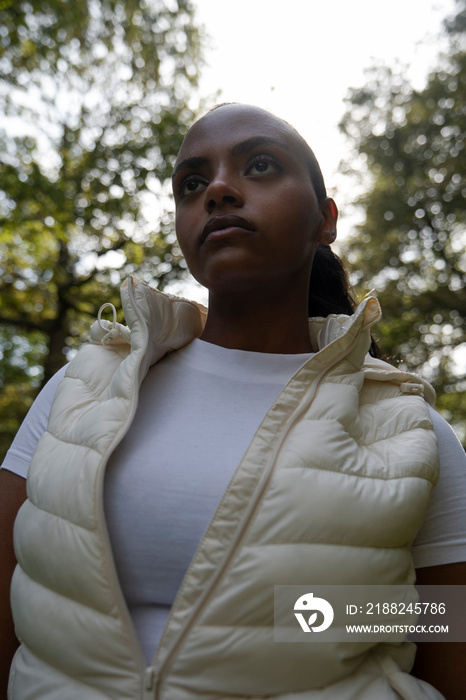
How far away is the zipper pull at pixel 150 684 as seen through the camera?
1.24 metres

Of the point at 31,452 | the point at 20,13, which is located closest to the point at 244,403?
the point at 31,452

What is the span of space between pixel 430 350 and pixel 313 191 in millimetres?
13606

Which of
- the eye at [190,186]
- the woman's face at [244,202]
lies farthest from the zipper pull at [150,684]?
the eye at [190,186]

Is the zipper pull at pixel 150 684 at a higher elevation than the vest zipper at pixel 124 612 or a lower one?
lower

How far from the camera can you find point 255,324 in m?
2.02

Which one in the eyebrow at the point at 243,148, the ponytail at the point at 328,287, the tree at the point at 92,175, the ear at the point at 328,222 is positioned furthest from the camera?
the tree at the point at 92,175

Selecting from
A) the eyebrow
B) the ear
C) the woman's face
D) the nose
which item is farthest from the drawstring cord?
the ear

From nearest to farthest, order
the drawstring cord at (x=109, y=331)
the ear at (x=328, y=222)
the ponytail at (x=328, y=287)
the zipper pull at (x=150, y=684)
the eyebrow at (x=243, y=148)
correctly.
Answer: the zipper pull at (x=150, y=684), the drawstring cord at (x=109, y=331), the eyebrow at (x=243, y=148), the ear at (x=328, y=222), the ponytail at (x=328, y=287)

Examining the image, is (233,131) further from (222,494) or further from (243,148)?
(222,494)

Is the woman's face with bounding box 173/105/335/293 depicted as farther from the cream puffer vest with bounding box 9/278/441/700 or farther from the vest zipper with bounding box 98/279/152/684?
the vest zipper with bounding box 98/279/152/684

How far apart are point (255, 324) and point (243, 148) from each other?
58cm

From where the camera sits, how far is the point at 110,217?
12.2 m

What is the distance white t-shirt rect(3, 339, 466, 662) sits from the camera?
1.39 meters

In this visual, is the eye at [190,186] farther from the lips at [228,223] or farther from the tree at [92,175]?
the tree at [92,175]
